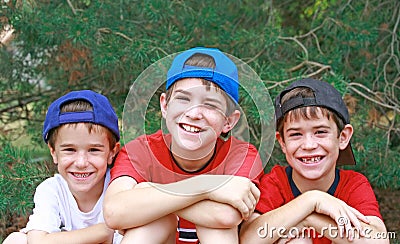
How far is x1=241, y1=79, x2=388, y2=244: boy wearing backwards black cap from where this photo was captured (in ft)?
6.49

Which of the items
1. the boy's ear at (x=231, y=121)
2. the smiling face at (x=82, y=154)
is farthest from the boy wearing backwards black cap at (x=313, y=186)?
the smiling face at (x=82, y=154)

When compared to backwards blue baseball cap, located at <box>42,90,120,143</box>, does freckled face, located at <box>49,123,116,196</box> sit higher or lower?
lower

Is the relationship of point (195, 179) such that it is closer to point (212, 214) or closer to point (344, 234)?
point (212, 214)

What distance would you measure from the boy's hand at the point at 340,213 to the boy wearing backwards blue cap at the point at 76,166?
722 millimetres

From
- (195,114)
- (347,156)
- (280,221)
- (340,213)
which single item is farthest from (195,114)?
(347,156)

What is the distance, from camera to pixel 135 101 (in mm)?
2113

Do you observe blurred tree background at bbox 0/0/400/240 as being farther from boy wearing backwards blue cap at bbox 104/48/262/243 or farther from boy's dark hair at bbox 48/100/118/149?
boy wearing backwards blue cap at bbox 104/48/262/243

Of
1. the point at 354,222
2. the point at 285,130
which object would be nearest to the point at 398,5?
the point at 285,130

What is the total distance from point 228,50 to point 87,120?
1261mm

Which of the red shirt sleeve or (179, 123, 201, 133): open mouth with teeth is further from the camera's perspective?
the red shirt sleeve

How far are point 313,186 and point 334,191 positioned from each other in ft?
0.25

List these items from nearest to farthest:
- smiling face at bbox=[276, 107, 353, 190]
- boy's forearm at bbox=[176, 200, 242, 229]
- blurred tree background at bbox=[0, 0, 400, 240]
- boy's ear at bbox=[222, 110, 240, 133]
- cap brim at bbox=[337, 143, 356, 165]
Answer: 1. boy's forearm at bbox=[176, 200, 242, 229]
2. boy's ear at bbox=[222, 110, 240, 133]
3. smiling face at bbox=[276, 107, 353, 190]
4. cap brim at bbox=[337, 143, 356, 165]
5. blurred tree background at bbox=[0, 0, 400, 240]

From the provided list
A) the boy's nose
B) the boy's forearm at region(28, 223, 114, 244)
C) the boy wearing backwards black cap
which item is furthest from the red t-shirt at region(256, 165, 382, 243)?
the boy's nose

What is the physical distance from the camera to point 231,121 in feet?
6.75
